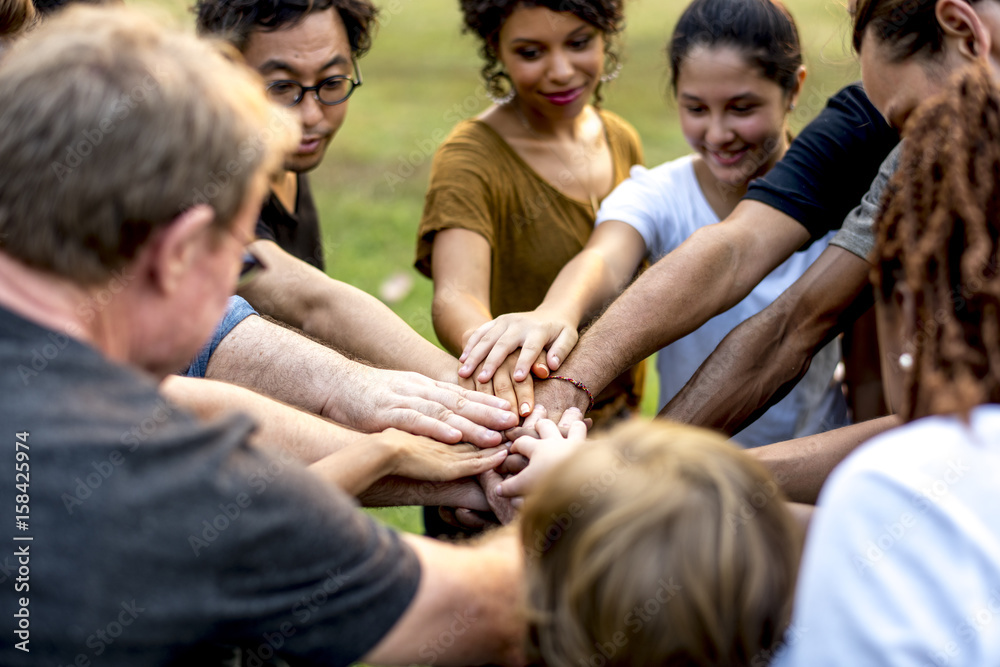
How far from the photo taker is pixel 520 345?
2709 mm

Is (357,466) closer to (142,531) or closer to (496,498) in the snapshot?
(496,498)

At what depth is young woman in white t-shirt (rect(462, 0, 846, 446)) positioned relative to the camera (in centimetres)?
302

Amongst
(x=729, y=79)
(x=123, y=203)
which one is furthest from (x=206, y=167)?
(x=729, y=79)

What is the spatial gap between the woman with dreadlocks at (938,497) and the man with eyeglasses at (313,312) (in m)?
1.16

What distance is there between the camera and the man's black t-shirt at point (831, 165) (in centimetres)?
278

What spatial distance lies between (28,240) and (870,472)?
134cm

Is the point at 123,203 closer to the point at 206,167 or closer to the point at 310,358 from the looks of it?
the point at 206,167

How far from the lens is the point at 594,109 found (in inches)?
153

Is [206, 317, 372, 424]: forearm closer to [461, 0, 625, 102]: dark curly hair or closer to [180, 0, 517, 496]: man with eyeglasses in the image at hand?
[180, 0, 517, 496]: man with eyeglasses

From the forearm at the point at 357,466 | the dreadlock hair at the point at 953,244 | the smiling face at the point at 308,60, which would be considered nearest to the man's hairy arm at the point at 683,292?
the forearm at the point at 357,466

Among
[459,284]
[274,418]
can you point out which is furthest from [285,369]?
[459,284]

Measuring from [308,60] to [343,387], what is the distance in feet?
4.38

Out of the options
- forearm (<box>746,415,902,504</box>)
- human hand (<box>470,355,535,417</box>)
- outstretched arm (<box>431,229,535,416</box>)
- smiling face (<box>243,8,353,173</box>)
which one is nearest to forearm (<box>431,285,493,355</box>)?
outstretched arm (<box>431,229,535,416</box>)

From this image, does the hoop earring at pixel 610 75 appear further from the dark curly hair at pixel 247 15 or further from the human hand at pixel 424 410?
the human hand at pixel 424 410
